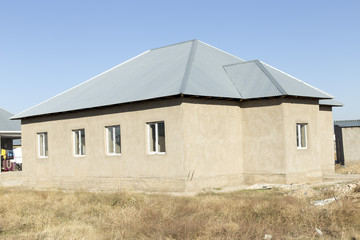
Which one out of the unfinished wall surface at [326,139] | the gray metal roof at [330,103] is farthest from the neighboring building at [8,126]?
the gray metal roof at [330,103]

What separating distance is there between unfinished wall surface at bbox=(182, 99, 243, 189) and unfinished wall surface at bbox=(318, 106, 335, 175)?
239 inches

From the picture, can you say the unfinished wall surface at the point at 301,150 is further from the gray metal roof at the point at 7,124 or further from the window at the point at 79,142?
the gray metal roof at the point at 7,124

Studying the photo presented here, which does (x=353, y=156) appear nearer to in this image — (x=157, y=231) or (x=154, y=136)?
(x=154, y=136)

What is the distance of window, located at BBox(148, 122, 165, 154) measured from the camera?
17.5 meters

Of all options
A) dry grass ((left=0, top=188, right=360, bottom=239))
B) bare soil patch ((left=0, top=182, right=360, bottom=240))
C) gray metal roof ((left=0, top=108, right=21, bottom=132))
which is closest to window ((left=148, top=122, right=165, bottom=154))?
bare soil patch ((left=0, top=182, right=360, bottom=240))

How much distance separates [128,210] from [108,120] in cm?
901

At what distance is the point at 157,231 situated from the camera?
29.6 feet

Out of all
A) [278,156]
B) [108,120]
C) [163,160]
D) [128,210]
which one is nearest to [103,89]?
[108,120]

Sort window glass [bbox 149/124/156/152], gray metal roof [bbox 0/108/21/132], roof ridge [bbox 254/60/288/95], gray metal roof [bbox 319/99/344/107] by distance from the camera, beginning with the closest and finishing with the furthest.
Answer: window glass [bbox 149/124/156/152], roof ridge [bbox 254/60/288/95], gray metal roof [bbox 319/99/344/107], gray metal roof [bbox 0/108/21/132]

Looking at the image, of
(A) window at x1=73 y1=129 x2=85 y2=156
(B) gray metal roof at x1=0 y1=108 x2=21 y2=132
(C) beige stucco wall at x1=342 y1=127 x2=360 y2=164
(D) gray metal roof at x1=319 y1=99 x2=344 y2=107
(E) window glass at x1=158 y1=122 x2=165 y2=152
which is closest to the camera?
(E) window glass at x1=158 y1=122 x2=165 y2=152

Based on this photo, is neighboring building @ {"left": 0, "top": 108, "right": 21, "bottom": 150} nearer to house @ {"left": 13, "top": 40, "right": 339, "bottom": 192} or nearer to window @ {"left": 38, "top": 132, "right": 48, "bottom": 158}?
window @ {"left": 38, "top": 132, "right": 48, "bottom": 158}

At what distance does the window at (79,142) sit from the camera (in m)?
20.7

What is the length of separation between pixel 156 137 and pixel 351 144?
645 inches

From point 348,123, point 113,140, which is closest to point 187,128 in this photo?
point 113,140
